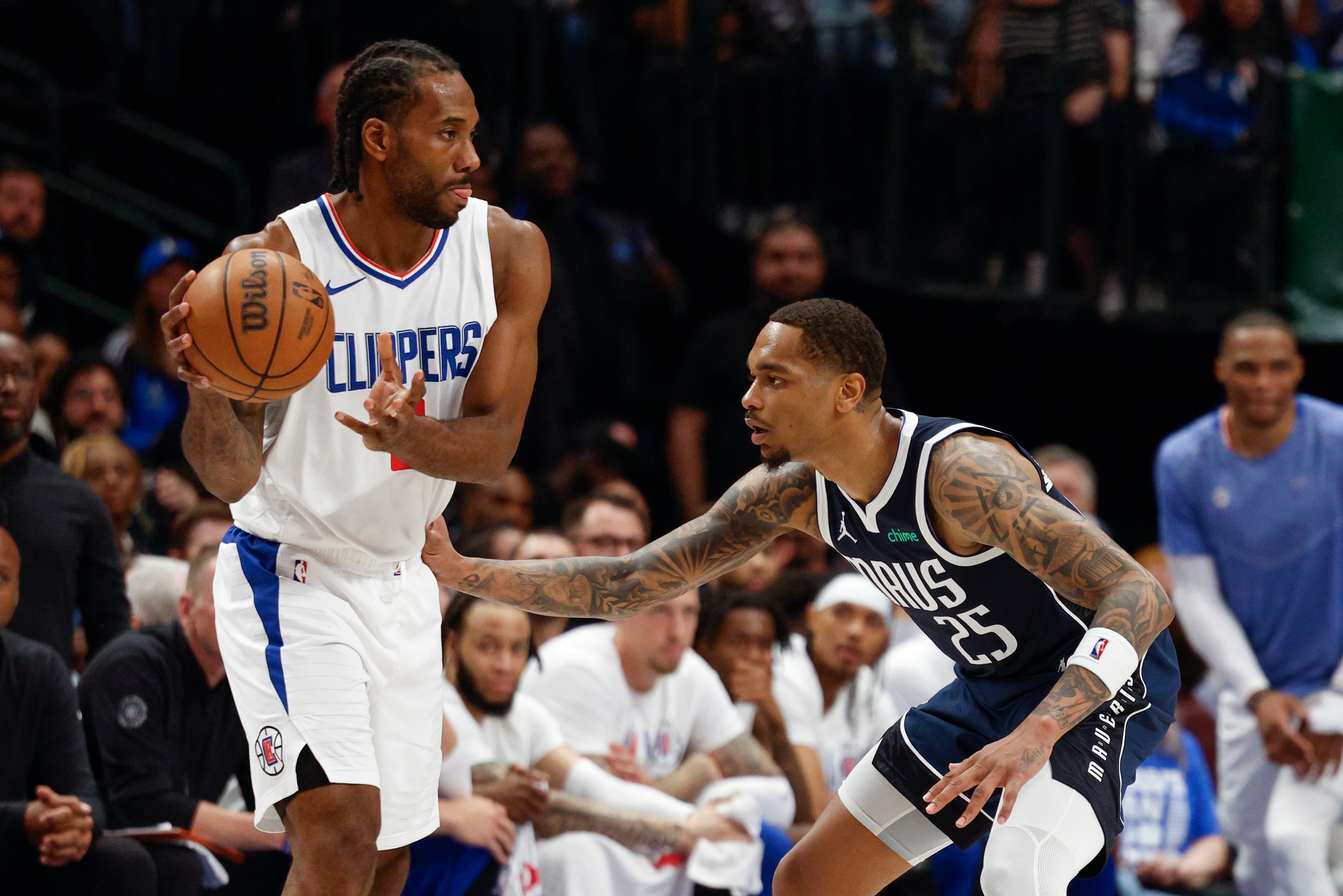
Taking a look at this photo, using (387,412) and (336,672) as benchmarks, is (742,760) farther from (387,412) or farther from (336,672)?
(387,412)

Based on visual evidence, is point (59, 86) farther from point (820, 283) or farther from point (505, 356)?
point (505, 356)

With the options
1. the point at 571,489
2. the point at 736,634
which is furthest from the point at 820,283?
the point at 736,634

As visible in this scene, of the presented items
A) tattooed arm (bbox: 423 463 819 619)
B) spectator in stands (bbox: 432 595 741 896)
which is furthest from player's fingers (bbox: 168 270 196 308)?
spectator in stands (bbox: 432 595 741 896)

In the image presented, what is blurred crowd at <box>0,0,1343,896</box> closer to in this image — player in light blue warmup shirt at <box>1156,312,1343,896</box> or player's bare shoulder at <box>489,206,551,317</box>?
player in light blue warmup shirt at <box>1156,312,1343,896</box>

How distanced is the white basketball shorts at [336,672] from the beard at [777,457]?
0.88 meters

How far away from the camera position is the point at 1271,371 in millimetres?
6801

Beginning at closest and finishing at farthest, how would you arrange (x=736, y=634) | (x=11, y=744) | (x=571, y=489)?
(x=11, y=744), (x=736, y=634), (x=571, y=489)

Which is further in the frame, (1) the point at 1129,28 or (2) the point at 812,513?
(1) the point at 1129,28

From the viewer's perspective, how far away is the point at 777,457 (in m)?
4.14

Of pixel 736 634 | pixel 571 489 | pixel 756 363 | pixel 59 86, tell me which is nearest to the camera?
pixel 756 363

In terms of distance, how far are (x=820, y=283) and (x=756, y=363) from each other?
14.2 feet

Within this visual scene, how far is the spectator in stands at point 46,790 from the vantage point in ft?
15.3

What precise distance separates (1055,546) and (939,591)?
0.40 m

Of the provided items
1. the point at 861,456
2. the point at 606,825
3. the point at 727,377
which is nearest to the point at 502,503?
the point at 727,377
